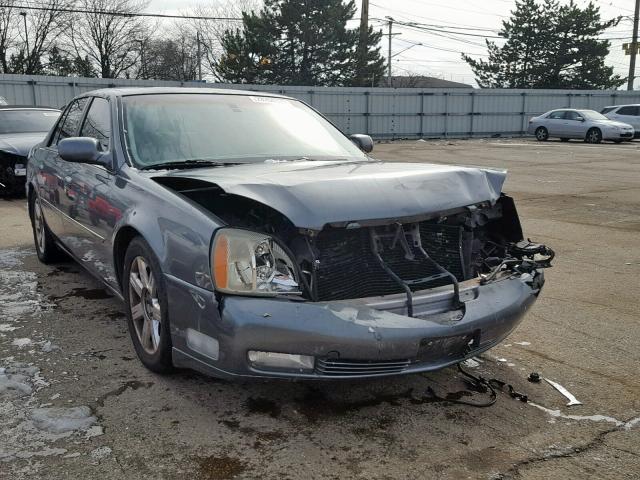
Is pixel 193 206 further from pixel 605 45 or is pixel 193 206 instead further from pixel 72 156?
pixel 605 45

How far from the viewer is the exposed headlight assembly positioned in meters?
2.79

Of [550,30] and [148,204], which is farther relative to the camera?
[550,30]

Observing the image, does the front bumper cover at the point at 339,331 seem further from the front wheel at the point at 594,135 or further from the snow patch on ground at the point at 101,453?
the front wheel at the point at 594,135

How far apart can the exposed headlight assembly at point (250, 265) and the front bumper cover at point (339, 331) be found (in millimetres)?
61

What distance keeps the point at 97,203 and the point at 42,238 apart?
221cm

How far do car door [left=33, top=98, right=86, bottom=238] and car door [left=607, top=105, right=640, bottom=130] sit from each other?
26.8 metres

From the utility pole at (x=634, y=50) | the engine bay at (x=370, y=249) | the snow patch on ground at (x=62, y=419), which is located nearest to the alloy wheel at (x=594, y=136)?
the utility pole at (x=634, y=50)

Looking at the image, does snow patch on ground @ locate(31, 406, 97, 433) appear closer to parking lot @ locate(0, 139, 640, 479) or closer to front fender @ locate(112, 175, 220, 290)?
parking lot @ locate(0, 139, 640, 479)

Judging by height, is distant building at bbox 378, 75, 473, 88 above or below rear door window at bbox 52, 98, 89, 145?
above

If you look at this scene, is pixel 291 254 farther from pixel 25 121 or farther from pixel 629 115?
pixel 629 115

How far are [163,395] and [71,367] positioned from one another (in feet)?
2.29

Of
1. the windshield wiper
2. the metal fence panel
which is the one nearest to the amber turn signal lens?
the windshield wiper

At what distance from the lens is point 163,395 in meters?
3.22

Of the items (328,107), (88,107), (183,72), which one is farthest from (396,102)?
(183,72)
